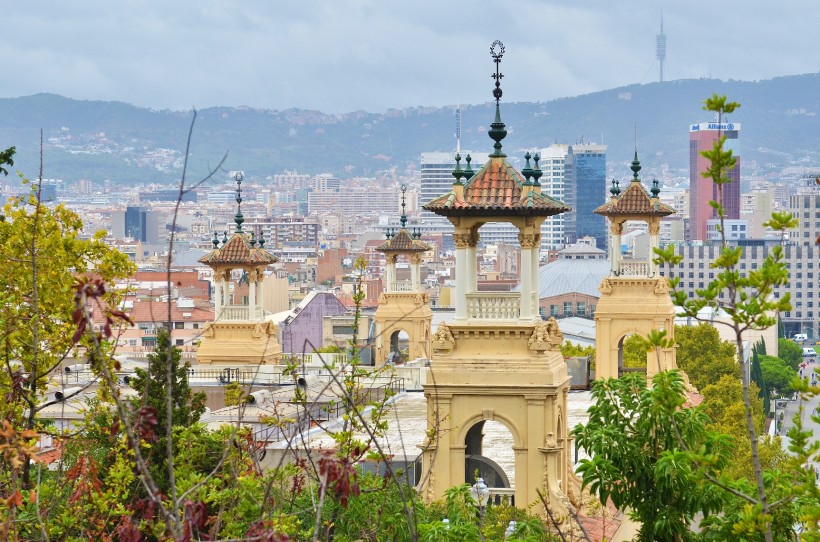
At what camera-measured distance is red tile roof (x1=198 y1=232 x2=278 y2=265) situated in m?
52.7

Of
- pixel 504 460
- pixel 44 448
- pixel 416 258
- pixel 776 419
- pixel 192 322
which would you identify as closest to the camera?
pixel 504 460

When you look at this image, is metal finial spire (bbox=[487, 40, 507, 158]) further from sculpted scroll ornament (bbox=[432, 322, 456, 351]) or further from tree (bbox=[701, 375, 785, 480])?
tree (bbox=[701, 375, 785, 480])

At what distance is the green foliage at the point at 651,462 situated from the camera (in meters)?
19.2

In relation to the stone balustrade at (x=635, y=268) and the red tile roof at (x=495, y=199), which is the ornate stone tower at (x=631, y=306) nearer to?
the stone balustrade at (x=635, y=268)

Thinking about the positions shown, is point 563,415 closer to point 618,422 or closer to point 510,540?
point 618,422

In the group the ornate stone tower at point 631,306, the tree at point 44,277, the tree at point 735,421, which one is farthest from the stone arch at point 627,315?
the tree at point 44,277

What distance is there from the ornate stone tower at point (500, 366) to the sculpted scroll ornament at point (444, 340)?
1cm

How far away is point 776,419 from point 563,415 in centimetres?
8797

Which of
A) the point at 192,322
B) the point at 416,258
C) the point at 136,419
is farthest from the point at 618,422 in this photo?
the point at 192,322

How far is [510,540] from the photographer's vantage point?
18.9 metres

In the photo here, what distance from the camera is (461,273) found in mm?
27875

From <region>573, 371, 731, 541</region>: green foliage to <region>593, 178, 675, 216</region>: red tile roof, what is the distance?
1013 inches

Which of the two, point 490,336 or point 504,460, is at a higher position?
point 490,336

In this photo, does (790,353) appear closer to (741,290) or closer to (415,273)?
(415,273)
